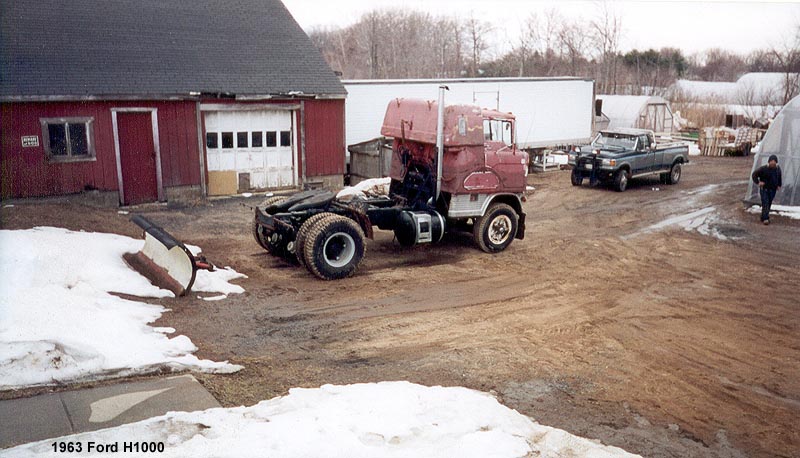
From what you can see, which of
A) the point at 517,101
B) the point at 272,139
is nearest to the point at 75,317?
the point at 272,139

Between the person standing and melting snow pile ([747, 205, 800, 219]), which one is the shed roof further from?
the person standing

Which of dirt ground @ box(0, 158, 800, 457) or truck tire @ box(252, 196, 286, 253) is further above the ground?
truck tire @ box(252, 196, 286, 253)

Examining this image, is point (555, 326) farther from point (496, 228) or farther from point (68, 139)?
point (68, 139)

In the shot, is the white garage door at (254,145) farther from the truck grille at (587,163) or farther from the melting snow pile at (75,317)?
the truck grille at (587,163)

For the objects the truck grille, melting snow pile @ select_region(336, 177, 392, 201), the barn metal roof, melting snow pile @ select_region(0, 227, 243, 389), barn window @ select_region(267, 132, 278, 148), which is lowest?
melting snow pile @ select_region(0, 227, 243, 389)

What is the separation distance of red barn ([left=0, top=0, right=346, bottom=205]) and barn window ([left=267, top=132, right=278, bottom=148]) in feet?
0.10

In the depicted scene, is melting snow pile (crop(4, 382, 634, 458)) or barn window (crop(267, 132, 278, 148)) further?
barn window (crop(267, 132, 278, 148))

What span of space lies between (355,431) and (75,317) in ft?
13.9

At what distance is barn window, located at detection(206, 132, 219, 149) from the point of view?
18837mm

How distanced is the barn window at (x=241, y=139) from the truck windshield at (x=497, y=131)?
887cm

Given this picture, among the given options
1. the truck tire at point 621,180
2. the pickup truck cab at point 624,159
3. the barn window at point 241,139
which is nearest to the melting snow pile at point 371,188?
the barn window at point 241,139

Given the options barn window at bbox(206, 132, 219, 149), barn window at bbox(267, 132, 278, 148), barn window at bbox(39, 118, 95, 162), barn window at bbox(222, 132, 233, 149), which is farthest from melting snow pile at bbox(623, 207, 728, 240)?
barn window at bbox(39, 118, 95, 162)

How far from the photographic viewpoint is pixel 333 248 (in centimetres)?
1148

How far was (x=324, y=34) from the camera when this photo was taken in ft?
282
